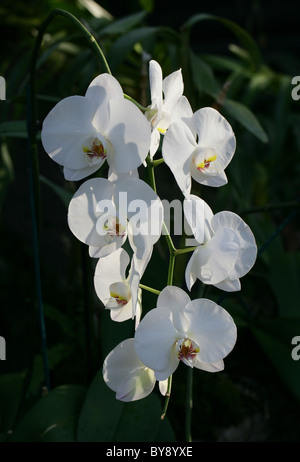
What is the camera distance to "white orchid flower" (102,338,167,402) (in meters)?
0.48

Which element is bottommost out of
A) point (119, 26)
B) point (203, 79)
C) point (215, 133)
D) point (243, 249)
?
point (243, 249)

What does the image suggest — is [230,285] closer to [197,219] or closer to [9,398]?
[197,219]

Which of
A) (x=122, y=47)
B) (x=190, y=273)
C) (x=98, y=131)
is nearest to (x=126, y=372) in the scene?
(x=190, y=273)

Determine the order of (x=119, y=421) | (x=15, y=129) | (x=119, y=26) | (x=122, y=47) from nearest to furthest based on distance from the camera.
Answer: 1. (x=119, y=421)
2. (x=15, y=129)
3. (x=122, y=47)
4. (x=119, y=26)

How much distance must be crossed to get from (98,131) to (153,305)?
33 centimetres

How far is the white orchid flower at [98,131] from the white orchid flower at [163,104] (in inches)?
1.6

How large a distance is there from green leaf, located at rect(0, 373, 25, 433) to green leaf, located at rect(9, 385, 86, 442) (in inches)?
4.9

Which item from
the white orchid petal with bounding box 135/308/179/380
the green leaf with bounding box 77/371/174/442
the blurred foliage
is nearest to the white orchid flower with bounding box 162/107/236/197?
the white orchid petal with bounding box 135/308/179/380

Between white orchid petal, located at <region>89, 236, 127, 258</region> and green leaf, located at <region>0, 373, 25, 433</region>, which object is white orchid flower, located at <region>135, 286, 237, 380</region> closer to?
white orchid petal, located at <region>89, 236, 127, 258</region>

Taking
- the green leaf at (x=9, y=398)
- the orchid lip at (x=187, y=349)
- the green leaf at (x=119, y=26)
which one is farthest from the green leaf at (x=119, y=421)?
the green leaf at (x=119, y=26)

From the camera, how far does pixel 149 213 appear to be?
43 centimetres

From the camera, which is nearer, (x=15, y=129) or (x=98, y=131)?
(x=98, y=131)

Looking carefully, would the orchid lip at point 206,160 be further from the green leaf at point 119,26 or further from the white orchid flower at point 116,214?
the green leaf at point 119,26

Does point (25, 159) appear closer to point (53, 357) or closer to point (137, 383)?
point (53, 357)
